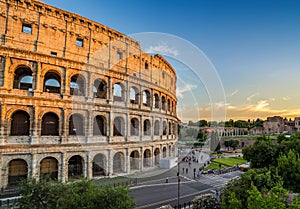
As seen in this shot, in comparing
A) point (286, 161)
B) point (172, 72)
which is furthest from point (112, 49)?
point (286, 161)

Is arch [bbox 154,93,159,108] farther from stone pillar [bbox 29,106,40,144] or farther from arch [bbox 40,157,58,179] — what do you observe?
stone pillar [bbox 29,106,40,144]

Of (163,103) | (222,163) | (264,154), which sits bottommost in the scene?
(222,163)

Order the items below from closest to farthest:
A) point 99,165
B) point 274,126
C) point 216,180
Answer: point 99,165, point 216,180, point 274,126

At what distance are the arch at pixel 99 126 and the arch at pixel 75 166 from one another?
406 centimetres

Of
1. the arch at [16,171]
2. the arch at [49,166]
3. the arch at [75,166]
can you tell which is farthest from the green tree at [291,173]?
the arch at [16,171]

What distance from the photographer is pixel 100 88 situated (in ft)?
107

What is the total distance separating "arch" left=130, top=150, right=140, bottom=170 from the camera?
113ft

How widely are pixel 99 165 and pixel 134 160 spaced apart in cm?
664

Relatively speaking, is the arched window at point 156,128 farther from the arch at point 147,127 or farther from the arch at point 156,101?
the arch at point 156,101

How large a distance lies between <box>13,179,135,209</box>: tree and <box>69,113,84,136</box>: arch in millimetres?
14385

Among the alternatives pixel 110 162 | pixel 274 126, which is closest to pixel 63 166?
pixel 110 162

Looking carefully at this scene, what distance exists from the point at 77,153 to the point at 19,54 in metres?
14.0

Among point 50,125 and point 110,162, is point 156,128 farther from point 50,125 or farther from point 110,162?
point 50,125

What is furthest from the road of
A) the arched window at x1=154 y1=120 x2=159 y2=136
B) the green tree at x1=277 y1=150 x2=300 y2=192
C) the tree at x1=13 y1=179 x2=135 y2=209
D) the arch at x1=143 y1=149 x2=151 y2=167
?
the arched window at x1=154 y1=120 x2=159 y2=136
